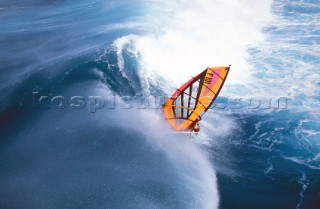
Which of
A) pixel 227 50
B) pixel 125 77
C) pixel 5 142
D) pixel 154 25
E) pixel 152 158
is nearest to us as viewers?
pixel 152 158

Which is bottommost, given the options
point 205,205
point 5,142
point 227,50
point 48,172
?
point 205,205

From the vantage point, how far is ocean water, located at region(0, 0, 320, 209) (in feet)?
34.2

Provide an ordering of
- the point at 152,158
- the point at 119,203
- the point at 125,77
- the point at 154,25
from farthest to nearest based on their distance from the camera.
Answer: the point at 154,25
the point at 125,77
the point at 152,158
the point at 119,203

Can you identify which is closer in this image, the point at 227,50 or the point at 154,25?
the point at 227,50

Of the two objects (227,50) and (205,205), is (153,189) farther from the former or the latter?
(227,50)

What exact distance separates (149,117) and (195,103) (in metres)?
2.60

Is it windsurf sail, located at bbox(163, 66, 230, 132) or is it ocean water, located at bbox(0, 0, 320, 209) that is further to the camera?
windsurf sail, located at bbox(163, 66, 230, 132)

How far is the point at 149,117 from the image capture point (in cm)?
1422

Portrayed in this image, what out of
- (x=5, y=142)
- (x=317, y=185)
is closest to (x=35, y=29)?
(x=5, y=142)

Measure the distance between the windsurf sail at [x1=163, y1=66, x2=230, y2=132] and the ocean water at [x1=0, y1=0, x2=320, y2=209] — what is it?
0.55m

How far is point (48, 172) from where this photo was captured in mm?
10797

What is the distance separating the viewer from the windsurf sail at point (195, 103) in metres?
13.2

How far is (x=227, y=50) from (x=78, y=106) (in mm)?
13698

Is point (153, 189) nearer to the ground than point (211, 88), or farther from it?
nearer to the ground
